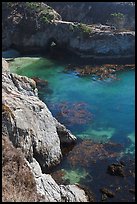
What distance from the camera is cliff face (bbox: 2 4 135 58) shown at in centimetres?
8444

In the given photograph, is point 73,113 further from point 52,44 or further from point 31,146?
point 52,44

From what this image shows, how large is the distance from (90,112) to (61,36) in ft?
120

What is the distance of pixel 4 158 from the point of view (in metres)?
32.9

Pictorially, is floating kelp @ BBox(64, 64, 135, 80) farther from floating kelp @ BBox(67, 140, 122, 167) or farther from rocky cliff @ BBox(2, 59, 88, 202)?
floating kelp @ BBox(67, 140, 122, 167)

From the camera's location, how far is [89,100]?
204 ft

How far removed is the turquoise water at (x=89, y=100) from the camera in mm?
51438

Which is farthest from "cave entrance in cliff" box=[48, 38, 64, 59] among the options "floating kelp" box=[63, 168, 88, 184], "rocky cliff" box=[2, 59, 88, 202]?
"floating kelp" box=[63, 168, 88, 184]

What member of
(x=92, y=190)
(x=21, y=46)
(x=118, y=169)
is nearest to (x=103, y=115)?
(x=118, y=169)

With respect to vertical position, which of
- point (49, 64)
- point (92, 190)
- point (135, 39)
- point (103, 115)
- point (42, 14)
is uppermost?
point (42, 14)

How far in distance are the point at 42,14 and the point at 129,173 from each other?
195ft

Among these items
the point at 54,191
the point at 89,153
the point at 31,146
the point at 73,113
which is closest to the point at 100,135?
the point at 89,153

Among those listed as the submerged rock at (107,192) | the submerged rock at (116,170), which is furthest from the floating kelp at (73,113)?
the submerged rock at (107,192)

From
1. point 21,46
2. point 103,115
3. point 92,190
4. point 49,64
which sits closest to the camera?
point 92,190

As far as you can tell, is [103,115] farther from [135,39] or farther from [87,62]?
[135,39]
